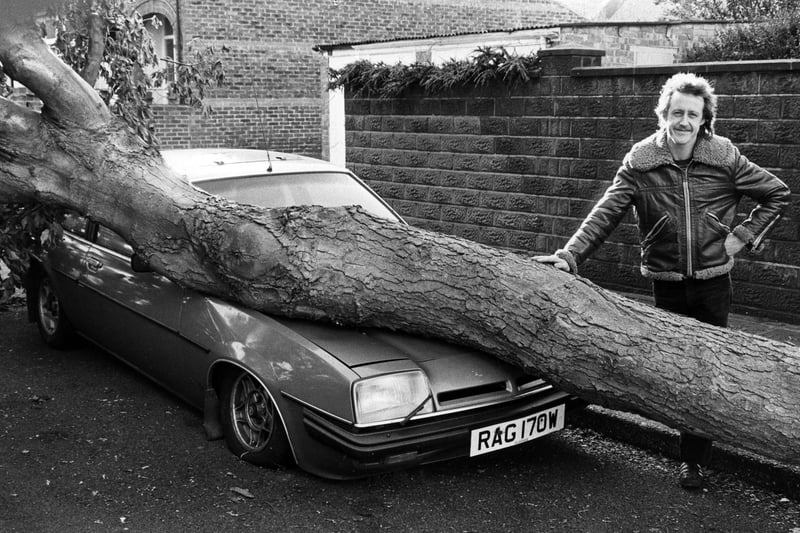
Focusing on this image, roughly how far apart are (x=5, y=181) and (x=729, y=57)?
11.0 meters

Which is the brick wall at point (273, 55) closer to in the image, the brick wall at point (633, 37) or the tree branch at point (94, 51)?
the brick wall at point (633, 37)

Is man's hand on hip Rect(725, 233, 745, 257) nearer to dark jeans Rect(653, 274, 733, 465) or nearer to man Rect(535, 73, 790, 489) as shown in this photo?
man Rect(535, 73, 790, 489)

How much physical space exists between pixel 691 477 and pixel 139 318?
3.32 m

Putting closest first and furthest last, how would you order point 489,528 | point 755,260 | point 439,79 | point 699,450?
point 489,528 < point 699,450 < point 755,260 < point 439,79

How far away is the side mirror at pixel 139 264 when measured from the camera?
5461 millimetres

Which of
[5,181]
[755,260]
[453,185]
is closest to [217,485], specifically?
[5,181]

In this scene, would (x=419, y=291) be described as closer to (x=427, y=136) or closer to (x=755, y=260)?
(x=755, y=260)

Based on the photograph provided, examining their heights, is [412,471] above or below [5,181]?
below

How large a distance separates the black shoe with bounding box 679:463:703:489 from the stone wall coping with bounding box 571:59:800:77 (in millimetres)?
3609

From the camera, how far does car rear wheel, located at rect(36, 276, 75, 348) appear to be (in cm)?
709

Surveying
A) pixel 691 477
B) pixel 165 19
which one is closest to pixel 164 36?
pixel 165 19

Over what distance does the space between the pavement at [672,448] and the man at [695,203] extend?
218 millimetres

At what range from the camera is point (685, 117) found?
454 cm

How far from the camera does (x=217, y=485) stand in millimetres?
4723
